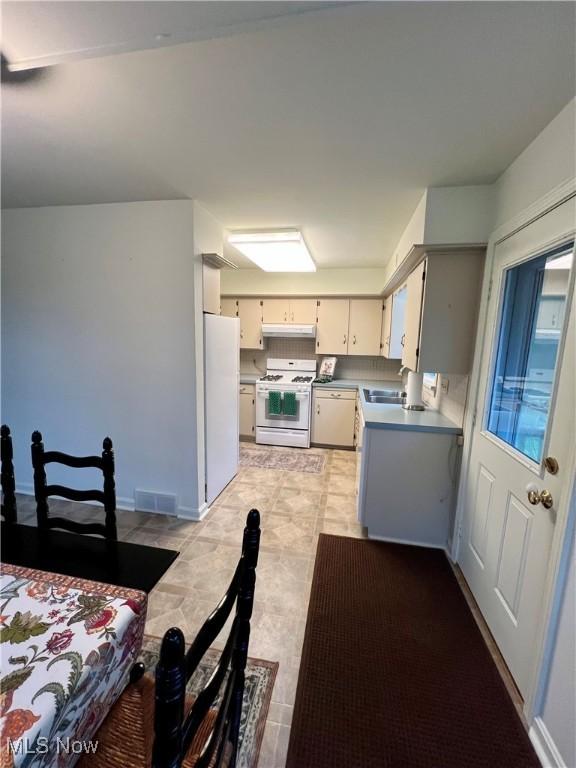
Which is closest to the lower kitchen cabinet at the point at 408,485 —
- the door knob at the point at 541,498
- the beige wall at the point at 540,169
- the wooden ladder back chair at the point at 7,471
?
the door knob at the point at 541,498

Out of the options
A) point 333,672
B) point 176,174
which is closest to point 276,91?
point 176,174

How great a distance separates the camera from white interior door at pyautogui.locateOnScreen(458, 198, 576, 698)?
122 cm

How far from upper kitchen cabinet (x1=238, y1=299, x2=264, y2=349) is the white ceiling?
2442 millimetres

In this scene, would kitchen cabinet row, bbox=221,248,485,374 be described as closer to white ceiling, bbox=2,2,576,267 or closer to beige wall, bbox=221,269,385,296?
white ceiling, bbox=2,2,576,267

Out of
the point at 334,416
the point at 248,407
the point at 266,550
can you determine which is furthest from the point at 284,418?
the point at 266,550

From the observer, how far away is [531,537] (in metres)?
1.33

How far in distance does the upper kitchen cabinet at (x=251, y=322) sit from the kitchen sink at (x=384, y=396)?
1.79m

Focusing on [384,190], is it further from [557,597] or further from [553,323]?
[557,597]

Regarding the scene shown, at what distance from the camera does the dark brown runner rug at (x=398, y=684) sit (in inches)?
45.6


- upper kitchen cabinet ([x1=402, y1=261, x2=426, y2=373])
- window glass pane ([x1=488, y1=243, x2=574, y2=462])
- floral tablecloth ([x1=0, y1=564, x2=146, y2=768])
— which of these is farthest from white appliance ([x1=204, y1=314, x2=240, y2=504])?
window glass pane ([x1=488, y1=243, x2=574, y2=462])

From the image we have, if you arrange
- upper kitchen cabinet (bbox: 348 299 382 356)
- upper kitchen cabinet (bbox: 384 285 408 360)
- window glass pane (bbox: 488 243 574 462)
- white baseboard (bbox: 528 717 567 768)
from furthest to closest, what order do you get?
upper kitchen cabinet (bbox: 348 299 382 356) → upper kitchen cabinet (bbox: 384 285 408 360) → window glass pane (bbox: 488 243 574 462) → white baseboard (bbox: 528 717 567 768)

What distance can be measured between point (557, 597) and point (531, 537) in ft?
0.80

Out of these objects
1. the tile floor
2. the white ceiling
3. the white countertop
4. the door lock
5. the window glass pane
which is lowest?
the tile floor

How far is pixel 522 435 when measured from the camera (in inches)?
59.7
